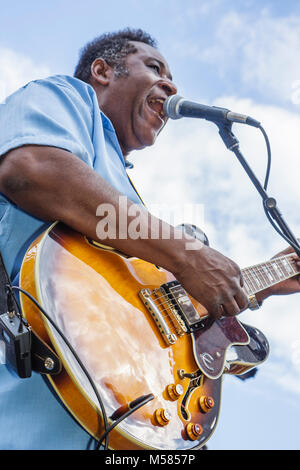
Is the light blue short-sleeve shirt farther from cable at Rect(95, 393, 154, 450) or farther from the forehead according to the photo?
the forehead

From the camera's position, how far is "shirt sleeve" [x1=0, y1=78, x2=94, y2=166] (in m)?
1.30

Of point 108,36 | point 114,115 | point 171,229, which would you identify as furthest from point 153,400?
point 108,36

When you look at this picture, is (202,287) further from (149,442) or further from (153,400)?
(149,442)

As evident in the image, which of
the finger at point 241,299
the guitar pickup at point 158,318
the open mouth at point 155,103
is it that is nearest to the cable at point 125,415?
the guitar pickup at point 158,318

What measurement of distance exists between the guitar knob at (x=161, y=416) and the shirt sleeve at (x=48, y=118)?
838mm

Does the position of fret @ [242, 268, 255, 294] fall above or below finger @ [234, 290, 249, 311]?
below

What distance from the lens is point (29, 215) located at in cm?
136

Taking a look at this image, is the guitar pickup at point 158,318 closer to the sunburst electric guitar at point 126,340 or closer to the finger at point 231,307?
the sunburst electric guitar at point 126,340

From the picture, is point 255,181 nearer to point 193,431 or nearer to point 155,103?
point 155,103

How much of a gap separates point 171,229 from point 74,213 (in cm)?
35

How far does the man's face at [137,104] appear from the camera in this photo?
2.39 m

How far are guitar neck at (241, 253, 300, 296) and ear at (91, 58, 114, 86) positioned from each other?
140cm

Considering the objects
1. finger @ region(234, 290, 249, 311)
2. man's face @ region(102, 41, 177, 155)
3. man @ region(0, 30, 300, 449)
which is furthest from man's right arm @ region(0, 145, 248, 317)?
man's face @ region(102, 41, 177, 155)

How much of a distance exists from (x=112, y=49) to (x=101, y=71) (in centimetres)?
23
